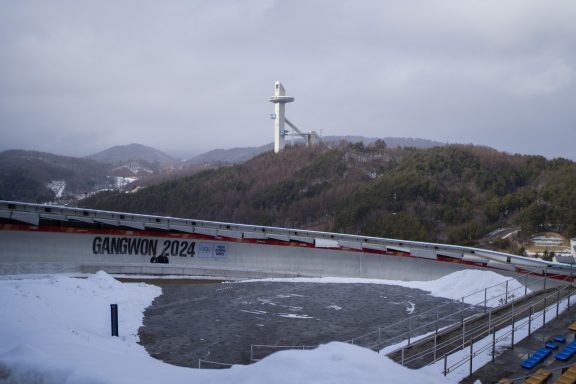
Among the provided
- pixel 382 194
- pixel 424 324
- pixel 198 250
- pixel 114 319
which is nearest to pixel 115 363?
pixel 114 319

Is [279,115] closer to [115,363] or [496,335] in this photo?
[496,335]

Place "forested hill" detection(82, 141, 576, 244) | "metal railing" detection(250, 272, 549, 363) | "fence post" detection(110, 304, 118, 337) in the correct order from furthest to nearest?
"forested hill" detection(82, 141, 576, 244) < "fence post" detection(110, 304, 118, 337) < "metal railing" detection(250, 272, 549, 363)

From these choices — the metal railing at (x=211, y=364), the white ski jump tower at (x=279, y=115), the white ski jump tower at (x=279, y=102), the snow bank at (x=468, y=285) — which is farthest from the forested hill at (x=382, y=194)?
the metal railing at (x=211, y=364)

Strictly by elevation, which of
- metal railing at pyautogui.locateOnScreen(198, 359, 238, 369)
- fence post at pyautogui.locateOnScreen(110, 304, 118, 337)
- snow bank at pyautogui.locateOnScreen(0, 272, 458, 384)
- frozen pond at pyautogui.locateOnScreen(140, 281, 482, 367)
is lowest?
frozen pond at pyautogui.locateOnScreen(140, 281, 482, 367)

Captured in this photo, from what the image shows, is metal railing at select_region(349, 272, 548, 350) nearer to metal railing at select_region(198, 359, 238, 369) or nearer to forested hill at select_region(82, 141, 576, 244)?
metal railing at select_region(198, 359, 238, 369)

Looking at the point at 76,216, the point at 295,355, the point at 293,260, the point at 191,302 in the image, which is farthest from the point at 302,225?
the point at 295,355

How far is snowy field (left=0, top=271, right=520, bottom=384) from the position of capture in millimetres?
6953

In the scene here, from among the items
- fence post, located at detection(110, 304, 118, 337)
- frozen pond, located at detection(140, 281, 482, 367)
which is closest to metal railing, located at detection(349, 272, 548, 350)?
frozen pond, located at detection(140, 281, 482, 367)

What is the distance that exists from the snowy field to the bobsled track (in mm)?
7587

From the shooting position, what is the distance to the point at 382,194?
50812 mm

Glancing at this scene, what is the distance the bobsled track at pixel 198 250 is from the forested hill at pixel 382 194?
1764cm

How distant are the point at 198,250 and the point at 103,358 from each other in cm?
1611

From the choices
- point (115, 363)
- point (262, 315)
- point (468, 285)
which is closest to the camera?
point (115, 363)

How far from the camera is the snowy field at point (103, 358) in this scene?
6953 mm
